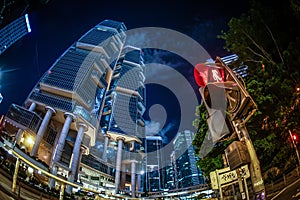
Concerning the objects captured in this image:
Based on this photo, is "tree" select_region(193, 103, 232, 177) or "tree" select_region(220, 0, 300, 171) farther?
"tree" select_region(193, 103, 232, 177)

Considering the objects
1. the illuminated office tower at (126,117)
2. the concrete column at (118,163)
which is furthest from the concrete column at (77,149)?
the concrete column at (118,163)

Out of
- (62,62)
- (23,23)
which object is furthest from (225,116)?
(62,62)

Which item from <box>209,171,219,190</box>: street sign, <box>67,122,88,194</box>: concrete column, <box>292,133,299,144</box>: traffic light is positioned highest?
<box>67,122,88,194</box>: concrete column

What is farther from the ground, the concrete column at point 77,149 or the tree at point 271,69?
the concrete column at point 77,149

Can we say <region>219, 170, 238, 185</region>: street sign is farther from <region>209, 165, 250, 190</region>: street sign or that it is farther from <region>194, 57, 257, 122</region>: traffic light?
<region>194, 57, 257, 122</region>: traffic light

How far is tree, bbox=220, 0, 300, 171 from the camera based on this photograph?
36.9 feet

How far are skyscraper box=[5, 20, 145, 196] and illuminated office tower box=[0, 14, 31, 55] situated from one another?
12.4 metres

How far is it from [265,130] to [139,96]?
307 feet

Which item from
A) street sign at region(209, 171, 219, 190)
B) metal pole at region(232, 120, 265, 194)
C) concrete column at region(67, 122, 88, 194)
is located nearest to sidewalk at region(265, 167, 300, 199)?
street sign at region(209, 171, 219, 190)

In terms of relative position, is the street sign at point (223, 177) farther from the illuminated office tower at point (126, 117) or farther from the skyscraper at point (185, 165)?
the skyscraper at point (185, 165)

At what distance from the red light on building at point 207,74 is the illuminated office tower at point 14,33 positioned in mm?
43011

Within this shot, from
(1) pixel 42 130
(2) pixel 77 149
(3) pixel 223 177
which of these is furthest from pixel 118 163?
(3) pixel 223 177

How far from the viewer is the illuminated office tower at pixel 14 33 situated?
39.8 metres

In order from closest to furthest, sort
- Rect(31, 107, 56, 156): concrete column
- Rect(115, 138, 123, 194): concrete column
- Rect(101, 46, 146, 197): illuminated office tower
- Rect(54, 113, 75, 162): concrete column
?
Rect(31, 107, 56, 156): concrete column, Rect(54, 113, 75, 162): concrete column, Rect(115, 138, 123, 194): concrete column, Rect(101, 46, 146, 197): illuminated office tower
